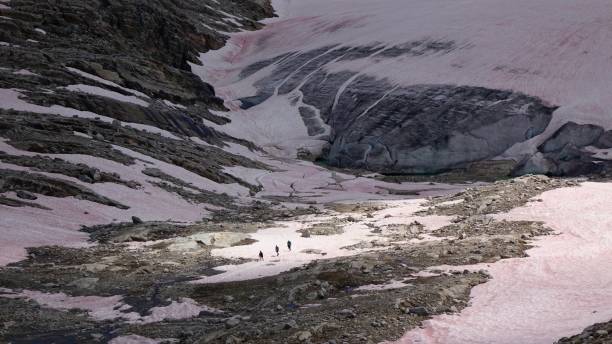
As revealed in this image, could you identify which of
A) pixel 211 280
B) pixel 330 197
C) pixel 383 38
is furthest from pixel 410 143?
pixel 211 280

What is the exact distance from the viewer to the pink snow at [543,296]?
43.4ft

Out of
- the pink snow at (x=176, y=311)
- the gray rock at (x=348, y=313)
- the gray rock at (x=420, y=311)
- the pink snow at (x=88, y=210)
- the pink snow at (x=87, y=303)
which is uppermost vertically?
the gray rock at (x=420, y=311)

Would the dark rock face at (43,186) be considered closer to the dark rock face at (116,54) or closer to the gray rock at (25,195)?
the gray rock at (25,195)

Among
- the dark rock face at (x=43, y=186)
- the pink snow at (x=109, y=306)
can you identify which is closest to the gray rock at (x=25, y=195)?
the dark rock face at (x=43, y=186)

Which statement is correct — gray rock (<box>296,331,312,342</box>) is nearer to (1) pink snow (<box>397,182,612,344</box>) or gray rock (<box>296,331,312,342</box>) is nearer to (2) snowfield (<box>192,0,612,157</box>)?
(1) pink snow (<box>397,182,612,344</box>)

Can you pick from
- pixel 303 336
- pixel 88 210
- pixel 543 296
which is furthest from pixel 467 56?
pixel 303 336

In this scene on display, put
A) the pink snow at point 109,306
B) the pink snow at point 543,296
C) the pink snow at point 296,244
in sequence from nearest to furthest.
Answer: the pink snow at point 543,296 → the pink snow at point 109,306 → the pink snow at point 296,244

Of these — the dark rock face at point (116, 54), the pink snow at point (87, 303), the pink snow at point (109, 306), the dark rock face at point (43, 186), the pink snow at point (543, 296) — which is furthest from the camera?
the dark rock face at point (116, 54)

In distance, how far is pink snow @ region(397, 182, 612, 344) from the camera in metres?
13.2

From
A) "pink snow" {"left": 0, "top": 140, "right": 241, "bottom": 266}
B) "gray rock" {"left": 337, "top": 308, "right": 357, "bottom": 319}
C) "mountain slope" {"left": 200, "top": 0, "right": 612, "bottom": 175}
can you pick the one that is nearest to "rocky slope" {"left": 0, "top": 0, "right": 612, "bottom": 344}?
"gray rock" {"left": 337, "top": 308, "right": 357, "bottom": 319}

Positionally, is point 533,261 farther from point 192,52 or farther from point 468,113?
point 192,52

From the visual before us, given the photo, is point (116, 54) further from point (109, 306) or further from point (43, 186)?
point (109, 306)

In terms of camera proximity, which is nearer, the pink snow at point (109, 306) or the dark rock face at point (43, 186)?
the pink snow at point (109, 306)

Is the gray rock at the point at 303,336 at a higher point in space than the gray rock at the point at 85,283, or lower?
higher
